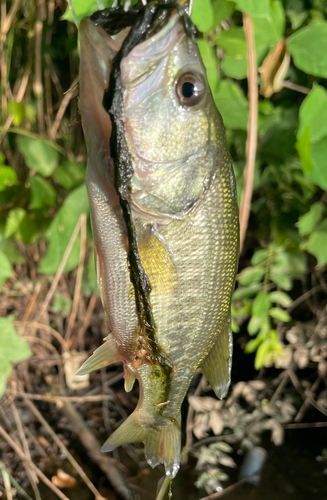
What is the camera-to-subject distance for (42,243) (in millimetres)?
1203

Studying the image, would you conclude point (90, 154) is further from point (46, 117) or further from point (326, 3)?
point (46, 117)

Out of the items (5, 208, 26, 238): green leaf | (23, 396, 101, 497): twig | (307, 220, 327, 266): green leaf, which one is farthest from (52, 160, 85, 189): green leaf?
(23, 396, 101, 497): twig

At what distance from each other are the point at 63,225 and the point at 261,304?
25.3 inches

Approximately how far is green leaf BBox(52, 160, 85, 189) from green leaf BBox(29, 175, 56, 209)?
3 centimetres

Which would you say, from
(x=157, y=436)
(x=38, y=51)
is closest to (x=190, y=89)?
(x=157, y=436)

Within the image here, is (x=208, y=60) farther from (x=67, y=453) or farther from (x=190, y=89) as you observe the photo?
(x=67, y=453)

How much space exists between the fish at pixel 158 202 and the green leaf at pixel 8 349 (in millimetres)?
350

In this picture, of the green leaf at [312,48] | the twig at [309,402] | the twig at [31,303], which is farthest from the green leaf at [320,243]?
the twig at [31,303]

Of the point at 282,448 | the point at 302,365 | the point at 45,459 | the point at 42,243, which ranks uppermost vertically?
the point at 42,243

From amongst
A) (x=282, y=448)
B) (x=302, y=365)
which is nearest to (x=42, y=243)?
(x=302, y=365)

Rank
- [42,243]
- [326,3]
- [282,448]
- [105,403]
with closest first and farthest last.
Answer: [326,3]
[42,243]
[282,448]
[105,403]

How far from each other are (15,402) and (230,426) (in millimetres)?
885

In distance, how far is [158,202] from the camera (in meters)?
0.35

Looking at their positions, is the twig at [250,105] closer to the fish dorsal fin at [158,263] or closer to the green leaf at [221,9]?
the green leaf at [221,9]
